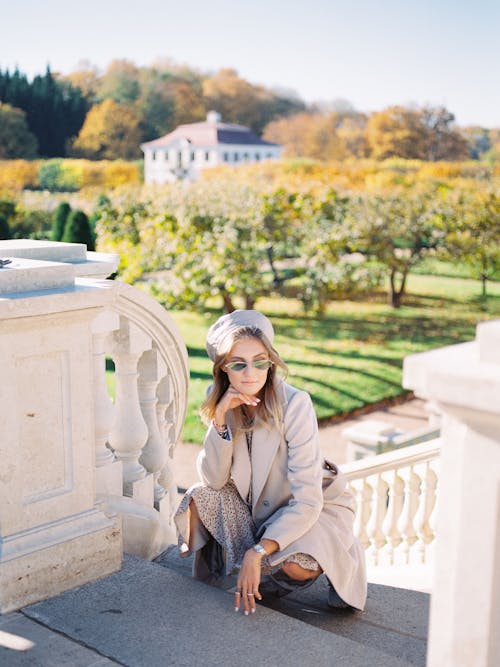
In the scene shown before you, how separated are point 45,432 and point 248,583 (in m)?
0.72

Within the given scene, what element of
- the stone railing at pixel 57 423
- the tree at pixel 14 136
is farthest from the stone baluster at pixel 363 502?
the tree at pixel 14 136

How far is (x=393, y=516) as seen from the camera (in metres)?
4.49

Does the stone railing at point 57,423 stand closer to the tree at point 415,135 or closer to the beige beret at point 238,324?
the beige beret at point 238,324

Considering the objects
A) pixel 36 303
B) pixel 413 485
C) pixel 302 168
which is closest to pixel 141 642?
pixel 36 303

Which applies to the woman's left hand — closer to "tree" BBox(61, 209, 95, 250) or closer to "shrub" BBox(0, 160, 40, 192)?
"tree" BBox(61, 209, 95, 250)

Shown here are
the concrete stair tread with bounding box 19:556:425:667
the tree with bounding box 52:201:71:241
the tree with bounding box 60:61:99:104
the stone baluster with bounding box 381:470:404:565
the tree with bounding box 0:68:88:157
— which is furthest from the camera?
the tree with bounding box 60:61:99:104

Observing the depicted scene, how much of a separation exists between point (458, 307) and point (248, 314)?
18.6 meters

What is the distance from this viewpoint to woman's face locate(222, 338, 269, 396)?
256 cm

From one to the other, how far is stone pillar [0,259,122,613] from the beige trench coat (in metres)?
0.42

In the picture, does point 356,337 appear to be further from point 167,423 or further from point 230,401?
point 230,401

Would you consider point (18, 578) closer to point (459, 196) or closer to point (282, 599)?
point (282, 599)

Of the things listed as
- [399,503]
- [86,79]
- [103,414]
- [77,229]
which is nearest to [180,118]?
[86,79]

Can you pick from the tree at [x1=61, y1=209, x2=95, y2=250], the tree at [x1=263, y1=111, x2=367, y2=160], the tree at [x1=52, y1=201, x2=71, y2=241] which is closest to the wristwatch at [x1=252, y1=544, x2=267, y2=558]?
the tree at [x1=61, y1=209, x2=95, y2=250]

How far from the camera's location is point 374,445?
6949 millimetres
